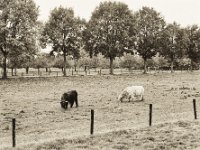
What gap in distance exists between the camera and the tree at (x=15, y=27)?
59.2 meters

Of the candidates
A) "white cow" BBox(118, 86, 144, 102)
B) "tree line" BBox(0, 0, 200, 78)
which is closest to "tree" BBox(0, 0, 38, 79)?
"tree line" BBox(0, 0, 200, 78)

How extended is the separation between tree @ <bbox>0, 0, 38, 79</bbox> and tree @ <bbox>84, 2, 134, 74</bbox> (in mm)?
18934

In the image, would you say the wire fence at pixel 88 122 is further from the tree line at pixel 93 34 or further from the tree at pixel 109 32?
the tree at pixel 109 32

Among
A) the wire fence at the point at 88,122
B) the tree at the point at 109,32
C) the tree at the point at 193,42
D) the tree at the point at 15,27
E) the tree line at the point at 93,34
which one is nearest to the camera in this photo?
the wire fence at the point at 88,122

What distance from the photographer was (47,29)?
75.0 metres

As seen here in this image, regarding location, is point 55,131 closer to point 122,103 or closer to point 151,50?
point 122,103

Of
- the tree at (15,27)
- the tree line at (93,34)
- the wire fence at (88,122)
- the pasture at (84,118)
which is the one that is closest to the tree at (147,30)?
the tree line at (93,34)

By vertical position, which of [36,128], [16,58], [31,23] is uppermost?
[31,23]

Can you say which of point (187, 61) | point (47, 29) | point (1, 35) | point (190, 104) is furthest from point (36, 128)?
point (187, 61)

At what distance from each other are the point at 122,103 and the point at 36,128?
431 inches

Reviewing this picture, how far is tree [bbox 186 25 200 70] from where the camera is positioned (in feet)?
314

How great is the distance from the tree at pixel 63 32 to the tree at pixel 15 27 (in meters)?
11.7

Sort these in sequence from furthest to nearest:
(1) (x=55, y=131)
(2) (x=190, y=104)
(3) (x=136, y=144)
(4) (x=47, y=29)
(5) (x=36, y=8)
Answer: (4) (x=47, y=29), (5) (x=36, y=8), (2) (x=190, y=104), (1) (x=55, y=131), (3) (x=136, y=144)

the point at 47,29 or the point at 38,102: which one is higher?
the point at 47,29
